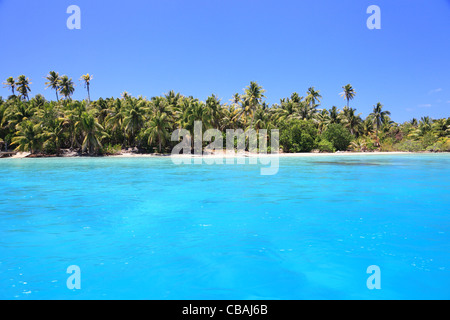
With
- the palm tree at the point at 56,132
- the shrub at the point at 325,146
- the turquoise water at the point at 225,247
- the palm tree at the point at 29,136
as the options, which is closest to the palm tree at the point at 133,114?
the palm tree at the point at 56,132

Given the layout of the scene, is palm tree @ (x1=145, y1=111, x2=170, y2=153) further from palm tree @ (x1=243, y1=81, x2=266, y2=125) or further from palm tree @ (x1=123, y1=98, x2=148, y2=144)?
palm tree @ (x1=243, y1=81, x2=266, y2=125)

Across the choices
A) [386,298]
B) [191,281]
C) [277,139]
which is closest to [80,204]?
[191,281]

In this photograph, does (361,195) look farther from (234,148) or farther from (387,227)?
(234,148)

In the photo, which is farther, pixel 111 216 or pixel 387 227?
pixel 111 216

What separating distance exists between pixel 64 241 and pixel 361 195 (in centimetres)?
1096

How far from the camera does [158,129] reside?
153ft

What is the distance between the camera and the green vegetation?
46.3 m

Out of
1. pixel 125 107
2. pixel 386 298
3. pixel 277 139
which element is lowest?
pixel 386 298

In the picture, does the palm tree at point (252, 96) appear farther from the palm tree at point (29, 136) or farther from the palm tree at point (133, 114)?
the palm tree at point (29, 136)

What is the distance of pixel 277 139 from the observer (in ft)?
168

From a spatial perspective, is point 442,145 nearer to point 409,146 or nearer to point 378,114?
point 409,146

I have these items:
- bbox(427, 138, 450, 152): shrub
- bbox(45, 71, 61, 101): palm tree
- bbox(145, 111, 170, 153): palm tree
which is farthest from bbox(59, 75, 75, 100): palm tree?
bbox(427, 138, 450, 152): shrub

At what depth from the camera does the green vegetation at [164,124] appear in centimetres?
4631
